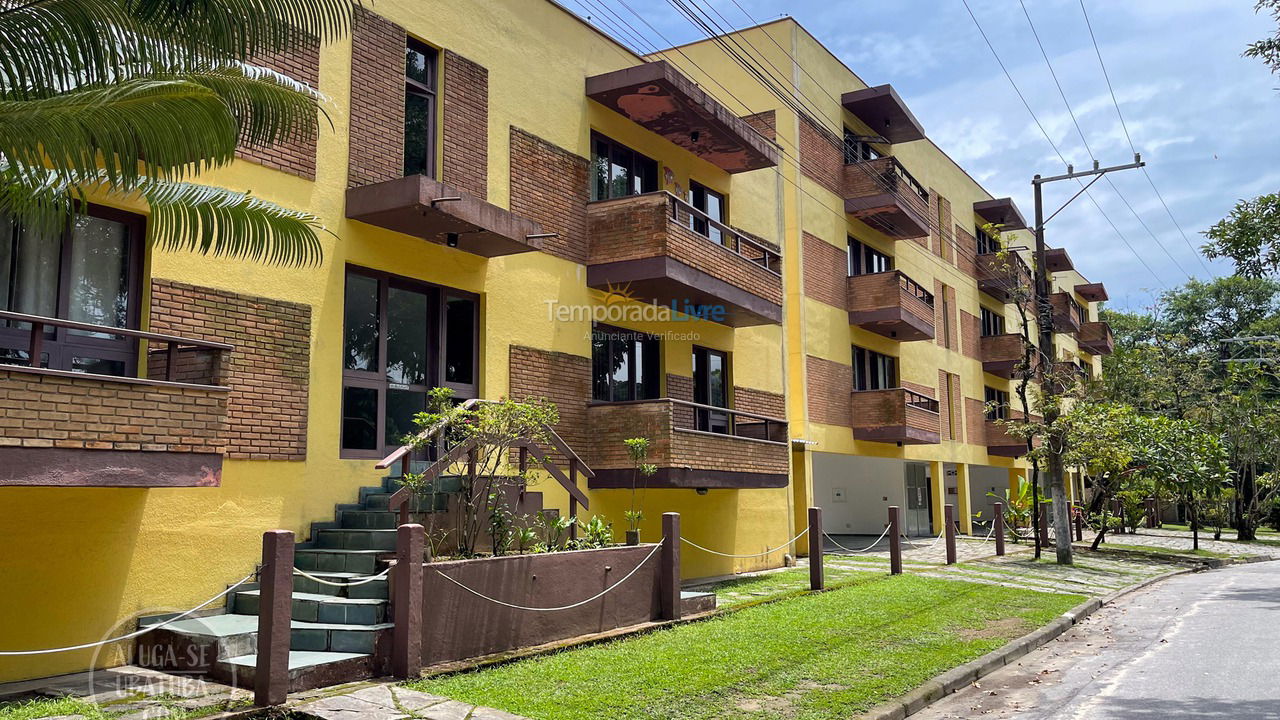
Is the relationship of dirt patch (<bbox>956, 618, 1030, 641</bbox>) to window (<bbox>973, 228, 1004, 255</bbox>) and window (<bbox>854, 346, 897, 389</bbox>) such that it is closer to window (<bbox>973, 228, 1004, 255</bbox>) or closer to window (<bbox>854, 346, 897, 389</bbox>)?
window (<bbox>854, 346, 897, 389</bbox>)

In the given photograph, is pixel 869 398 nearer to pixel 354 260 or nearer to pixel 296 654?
pixel 354 260

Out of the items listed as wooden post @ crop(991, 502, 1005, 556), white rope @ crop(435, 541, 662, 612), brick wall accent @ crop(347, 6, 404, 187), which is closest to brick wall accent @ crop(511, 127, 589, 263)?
brick wall accent @ crop(347, 6, 404, 187)

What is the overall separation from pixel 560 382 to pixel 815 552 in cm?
502

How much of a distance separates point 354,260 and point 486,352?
101 inches

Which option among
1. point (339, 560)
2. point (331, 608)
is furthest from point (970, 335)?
point (331, 608)

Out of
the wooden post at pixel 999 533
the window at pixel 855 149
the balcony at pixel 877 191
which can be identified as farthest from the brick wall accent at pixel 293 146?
the wooden post at pixel 999 533

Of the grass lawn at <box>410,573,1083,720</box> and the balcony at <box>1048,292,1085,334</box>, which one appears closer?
the grass lawn at <box>410,573,1083,720</box>

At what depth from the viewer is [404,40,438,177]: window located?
13.2m

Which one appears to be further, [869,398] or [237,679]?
[869,398]

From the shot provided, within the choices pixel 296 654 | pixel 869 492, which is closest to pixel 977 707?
pixel 296 654

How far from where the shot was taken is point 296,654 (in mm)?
8484

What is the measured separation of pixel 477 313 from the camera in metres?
14.0

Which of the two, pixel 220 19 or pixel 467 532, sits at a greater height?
pixel 220 19

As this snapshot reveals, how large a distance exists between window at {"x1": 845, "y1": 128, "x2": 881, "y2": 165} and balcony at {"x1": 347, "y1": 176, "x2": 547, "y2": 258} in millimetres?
15138
